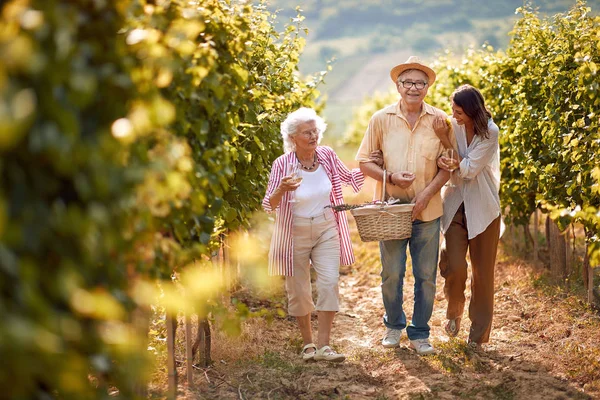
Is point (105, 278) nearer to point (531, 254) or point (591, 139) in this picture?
point (591, 139)

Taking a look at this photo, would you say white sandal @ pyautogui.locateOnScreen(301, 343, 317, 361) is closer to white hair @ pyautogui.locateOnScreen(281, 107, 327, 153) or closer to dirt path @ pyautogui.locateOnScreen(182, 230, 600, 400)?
dirt path @ pyautogui.locateOnScreen(182, 230, 600, 400)

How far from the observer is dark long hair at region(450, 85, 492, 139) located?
202 inches

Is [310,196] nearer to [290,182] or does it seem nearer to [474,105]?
[290,182]

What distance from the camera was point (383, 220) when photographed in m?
5.10

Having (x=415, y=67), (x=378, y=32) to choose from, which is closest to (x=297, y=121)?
(x=415, y=67)

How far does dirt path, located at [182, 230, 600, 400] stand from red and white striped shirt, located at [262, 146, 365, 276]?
722 millimetres

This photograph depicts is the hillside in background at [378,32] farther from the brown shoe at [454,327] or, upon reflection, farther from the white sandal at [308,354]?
the white sandal at [308,354]

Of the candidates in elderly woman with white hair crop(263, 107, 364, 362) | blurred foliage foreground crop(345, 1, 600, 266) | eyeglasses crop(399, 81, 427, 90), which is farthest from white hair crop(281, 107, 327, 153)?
blurred foliage foreground crop(345, 1, 600, 266)

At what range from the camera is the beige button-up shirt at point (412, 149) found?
530 cm

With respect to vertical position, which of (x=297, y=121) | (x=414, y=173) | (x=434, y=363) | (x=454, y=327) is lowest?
(x=434, y=363)

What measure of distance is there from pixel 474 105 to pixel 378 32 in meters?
107

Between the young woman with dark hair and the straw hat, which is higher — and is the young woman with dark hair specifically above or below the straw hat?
below

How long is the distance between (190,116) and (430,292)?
9.10 ft

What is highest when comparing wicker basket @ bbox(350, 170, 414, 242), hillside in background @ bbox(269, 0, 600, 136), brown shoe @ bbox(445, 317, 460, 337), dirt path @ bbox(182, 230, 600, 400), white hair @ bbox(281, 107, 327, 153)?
hillside in background @ bbox(269, 0, 600, 136)
